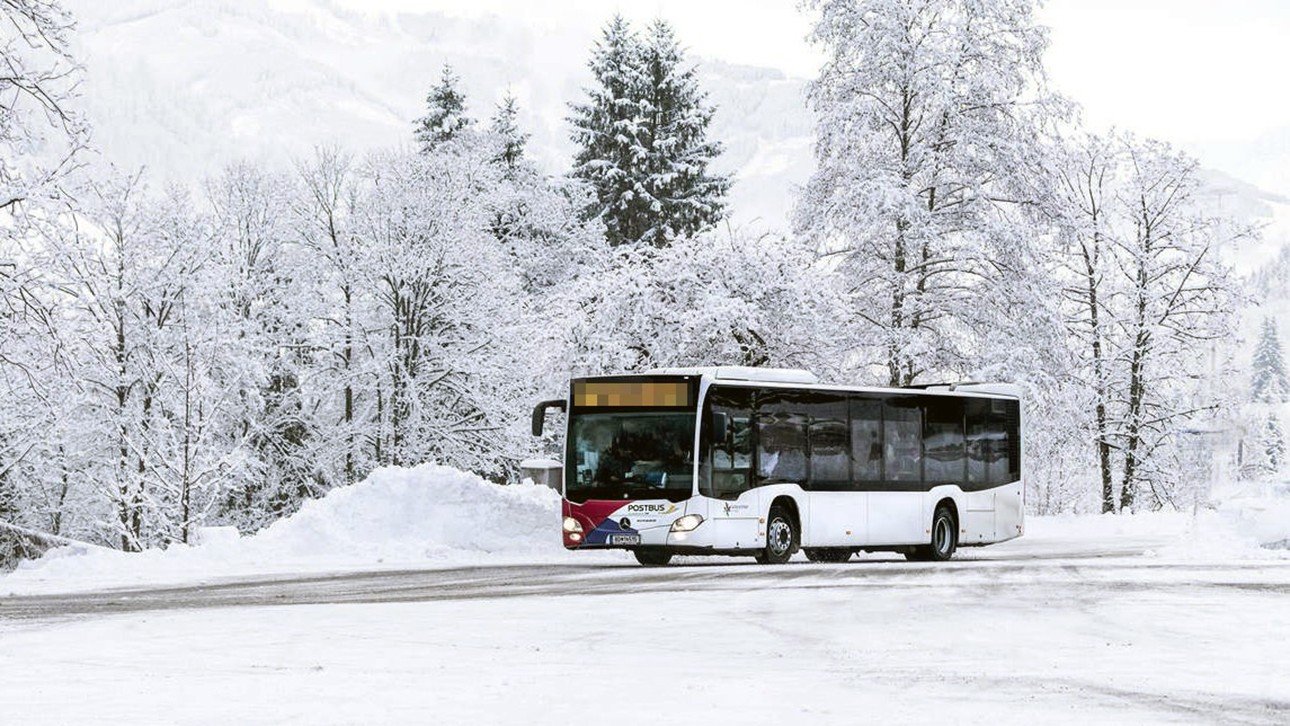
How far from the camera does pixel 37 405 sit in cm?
4141

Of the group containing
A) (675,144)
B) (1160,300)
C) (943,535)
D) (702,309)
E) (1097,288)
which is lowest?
(943,535)

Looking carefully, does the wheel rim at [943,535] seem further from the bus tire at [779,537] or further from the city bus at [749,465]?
the bus tire at [779,537]

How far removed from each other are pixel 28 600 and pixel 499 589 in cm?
510

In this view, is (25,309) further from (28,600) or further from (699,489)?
(699,489)

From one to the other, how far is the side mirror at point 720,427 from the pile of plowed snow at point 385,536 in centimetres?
435

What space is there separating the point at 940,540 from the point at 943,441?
1666 millimetres

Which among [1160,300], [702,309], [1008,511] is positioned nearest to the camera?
[1008,511]

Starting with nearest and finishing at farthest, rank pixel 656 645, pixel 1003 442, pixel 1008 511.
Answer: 1. pixel 656 645
2. pixel 1003 442
3. pixel 1008 511

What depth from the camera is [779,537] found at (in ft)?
84.1

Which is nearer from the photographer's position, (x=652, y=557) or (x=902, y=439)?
(x=652, y=557)

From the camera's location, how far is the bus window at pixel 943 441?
28.3m

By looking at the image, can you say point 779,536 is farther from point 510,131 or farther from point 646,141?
point 510,131

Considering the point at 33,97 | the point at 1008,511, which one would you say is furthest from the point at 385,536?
the point at 1008,511

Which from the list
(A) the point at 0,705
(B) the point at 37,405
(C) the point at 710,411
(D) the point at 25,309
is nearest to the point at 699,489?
(C) the point at 710,411
